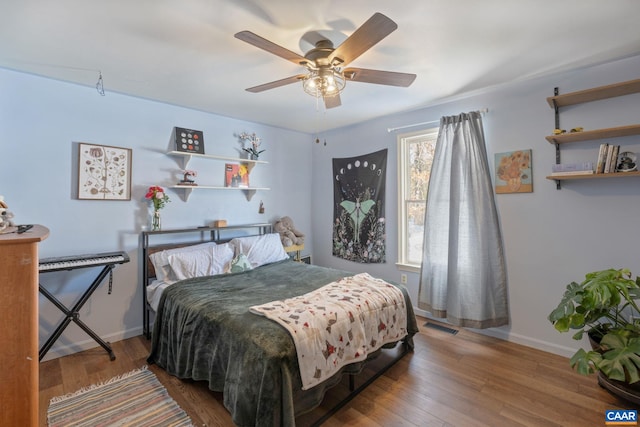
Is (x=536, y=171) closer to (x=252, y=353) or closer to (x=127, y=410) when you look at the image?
(x=252, y=353)

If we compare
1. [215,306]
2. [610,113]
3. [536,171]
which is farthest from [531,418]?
[610,113]

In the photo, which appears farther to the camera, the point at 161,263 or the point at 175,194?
the point at 175,194

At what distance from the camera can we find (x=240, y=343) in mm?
1653

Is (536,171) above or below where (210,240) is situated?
above

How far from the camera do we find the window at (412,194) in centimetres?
344

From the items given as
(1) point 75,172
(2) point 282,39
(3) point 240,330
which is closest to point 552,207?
(2) point 282,39

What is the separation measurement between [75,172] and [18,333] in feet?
7.03

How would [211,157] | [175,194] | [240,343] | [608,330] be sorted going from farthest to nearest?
[211,157], [175,194], [608,330], [240,343]

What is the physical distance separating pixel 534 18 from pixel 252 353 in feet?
8.43

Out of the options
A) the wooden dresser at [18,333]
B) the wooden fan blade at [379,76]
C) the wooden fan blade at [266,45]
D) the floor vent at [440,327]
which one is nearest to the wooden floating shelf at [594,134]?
the wooden fan blade at [379,76]

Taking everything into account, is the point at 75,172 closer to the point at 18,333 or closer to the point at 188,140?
the point at 188,140

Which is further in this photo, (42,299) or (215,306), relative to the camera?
(42,299)

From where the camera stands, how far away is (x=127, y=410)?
1874mm

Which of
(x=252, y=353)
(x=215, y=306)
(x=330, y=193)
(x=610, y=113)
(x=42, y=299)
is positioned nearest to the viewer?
(x=252, y=353)
